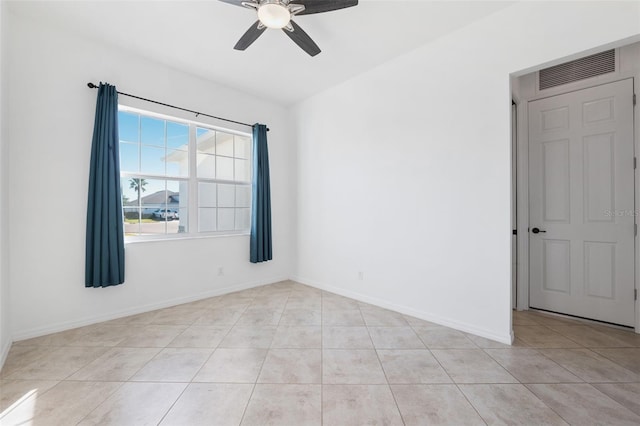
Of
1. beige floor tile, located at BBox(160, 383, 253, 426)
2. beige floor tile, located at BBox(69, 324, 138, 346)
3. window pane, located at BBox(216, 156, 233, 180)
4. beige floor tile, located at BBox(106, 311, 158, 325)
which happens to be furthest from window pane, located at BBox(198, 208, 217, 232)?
beige floor tile, located at BBox(160, 383, 253, 426)

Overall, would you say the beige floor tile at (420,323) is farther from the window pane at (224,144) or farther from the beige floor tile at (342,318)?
the window pane at (224,144)

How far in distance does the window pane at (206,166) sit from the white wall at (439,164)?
1614 mm

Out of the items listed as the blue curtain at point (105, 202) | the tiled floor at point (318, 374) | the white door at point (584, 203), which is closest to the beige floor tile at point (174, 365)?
the tiled floor at point (318, 374)

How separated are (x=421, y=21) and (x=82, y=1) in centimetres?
299

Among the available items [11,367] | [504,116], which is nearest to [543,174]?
[504,116]

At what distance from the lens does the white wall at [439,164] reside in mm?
2299

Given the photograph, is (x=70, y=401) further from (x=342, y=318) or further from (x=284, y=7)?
(x=284, y=7)

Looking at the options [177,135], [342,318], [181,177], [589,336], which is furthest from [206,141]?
[589,336]

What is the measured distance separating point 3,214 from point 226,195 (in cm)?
222

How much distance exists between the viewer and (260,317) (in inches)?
118

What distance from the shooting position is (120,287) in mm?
3004

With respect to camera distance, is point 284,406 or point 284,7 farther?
point 284,7

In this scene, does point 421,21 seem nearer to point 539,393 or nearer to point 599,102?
point 599,102

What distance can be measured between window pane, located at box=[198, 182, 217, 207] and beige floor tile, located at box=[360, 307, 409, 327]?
2529 mm
